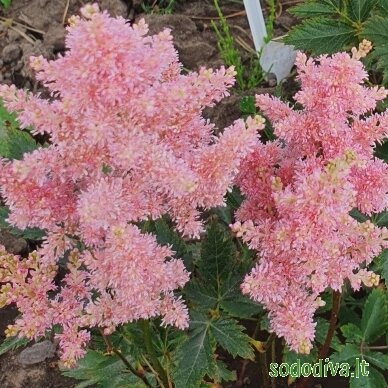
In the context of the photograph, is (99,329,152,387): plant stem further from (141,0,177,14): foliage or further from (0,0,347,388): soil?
(141,0,177,14): foliage

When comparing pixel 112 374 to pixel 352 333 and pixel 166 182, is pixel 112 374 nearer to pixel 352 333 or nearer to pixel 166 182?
pixel 352 333

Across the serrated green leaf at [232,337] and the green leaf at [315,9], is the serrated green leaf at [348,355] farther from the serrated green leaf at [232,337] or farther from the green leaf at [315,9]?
the green leaf at [315,9]

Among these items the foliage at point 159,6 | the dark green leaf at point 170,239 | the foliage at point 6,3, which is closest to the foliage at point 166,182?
the dark green leaf at point 170,239

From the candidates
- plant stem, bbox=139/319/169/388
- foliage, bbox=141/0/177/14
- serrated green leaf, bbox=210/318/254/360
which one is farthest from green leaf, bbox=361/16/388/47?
foliage, bbox=141/0/177/14

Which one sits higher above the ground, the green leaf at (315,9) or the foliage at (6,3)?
the green leaf at (315,9)

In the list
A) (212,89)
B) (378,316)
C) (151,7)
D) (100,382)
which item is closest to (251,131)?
(212,89)

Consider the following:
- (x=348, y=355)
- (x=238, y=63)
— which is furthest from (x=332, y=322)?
(x=238, y=63)

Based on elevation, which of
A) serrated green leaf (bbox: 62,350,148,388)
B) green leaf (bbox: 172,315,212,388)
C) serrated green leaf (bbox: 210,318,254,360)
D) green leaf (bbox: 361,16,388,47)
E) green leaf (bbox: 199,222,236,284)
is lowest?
serrated green leaf (bbox: 62,350,148,388)
